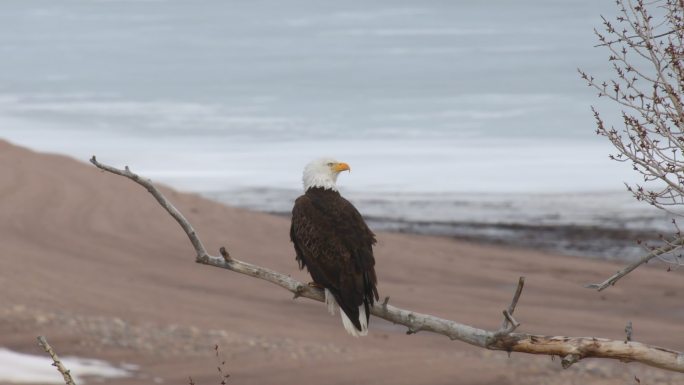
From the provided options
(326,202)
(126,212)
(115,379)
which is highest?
(126,212)

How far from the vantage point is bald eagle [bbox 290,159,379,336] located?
8.62m

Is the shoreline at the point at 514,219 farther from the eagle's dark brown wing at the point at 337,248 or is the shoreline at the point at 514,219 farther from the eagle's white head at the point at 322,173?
the eagle's dark brown wing at the point at 337,248

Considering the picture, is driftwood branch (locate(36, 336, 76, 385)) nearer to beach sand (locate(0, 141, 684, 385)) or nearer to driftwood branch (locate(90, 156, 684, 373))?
driftwood branch (locate(90, 156, 684, 373))

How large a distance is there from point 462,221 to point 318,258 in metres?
19.8

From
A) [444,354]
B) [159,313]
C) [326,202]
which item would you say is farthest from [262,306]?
[326,202]

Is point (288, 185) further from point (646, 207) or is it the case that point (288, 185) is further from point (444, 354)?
point (444, 354)

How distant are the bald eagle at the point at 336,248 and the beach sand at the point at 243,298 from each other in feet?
23.2

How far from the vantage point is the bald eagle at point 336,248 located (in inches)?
339

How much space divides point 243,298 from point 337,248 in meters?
12.1

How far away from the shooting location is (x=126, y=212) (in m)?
25.8

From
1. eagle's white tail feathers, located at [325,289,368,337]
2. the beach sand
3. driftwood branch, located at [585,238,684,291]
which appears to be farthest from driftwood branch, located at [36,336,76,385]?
the beach sand

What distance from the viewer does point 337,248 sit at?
8.89m

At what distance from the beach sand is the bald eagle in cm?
708

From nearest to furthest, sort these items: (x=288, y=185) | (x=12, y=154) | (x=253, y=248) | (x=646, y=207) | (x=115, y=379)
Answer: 1. (x=115, y=379)
2. (x=253, y=248)
3. (x=12, y=154)
4. (x=646, y=207)
5. (x=288, y=185)
